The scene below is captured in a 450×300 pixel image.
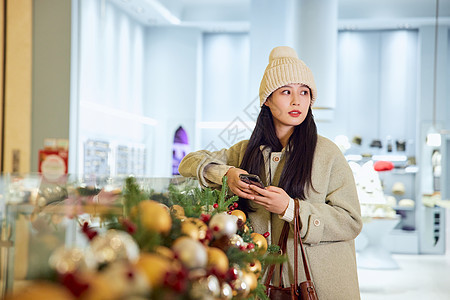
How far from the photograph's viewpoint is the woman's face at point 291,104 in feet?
5.96

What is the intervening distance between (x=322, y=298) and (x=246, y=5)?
8.56 m

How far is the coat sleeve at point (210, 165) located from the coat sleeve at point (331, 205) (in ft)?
0.90

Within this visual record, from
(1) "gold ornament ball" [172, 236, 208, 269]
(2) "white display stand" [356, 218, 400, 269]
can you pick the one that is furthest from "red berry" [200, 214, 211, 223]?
(2) "white display stand" [356, 218, 400, 269]

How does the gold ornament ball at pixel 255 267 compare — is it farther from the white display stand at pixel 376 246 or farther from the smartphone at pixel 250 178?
the white display stand at pixel 376 246

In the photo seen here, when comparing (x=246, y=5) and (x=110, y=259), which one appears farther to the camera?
(x=246, y=5)

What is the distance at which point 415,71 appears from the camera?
1016 centimetres

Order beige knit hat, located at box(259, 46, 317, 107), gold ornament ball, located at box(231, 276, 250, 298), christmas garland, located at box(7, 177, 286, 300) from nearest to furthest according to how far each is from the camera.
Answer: christmas garland, located at box(7, 177, 286, 300)
gold ornament ball, located at box(231, 276, 250, 298)
beige knit hat, located at box(259, 46, 317, 107)

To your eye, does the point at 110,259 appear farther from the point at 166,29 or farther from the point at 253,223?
the point at 166,29

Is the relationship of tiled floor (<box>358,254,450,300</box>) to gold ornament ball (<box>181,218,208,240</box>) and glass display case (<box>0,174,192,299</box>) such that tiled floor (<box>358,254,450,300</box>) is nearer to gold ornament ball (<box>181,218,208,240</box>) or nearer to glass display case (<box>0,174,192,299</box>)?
glass display case (<box>0,174,192,299</box>)

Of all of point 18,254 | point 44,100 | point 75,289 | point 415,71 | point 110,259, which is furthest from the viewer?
point 415,71

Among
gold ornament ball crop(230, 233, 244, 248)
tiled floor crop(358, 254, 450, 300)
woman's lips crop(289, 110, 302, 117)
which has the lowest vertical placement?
tiled floor crop(358, 254, 450, 300)

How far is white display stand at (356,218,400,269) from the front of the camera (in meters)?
7.68

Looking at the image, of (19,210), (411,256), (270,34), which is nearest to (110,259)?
(19,210)

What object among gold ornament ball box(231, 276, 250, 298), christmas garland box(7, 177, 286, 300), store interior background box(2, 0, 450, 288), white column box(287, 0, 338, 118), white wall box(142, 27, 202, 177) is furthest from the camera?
white wall box(142, 27, 202, 177)
